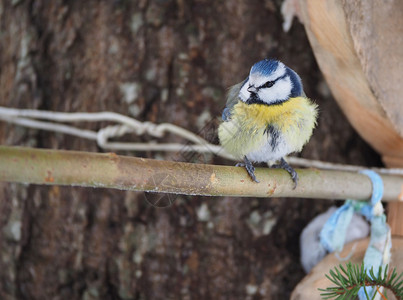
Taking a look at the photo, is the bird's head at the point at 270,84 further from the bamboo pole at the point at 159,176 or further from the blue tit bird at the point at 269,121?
the bamboo pole at the point at 159,176

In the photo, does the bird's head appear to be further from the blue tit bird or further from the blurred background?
the blurred background

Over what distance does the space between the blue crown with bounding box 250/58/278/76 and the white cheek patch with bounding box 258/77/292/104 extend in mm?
41

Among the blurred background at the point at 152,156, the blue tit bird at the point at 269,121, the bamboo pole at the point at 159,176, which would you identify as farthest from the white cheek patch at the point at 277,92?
the blurred background at the point at 152,156

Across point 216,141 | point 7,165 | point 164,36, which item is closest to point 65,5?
point 164,36

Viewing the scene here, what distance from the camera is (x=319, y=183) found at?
2.29ft

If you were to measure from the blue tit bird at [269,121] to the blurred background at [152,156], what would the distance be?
183mm

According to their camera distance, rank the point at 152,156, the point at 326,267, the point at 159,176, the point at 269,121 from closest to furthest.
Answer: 1. the point at 159,176
2. the point at 269,121
3. the point at 326,267
4. the point at 152,156

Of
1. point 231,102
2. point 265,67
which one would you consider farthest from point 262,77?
point 231,102

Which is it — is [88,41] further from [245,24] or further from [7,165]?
[7,165]

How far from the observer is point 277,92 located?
61 cm

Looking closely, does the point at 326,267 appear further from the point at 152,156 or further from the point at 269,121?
the point at 152,156

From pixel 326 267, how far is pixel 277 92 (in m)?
0.33

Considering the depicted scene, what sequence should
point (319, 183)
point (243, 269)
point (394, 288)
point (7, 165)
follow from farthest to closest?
point (243, 269)
point (319, 183)
point (394, 288)
point (7, 165)

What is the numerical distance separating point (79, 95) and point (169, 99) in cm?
19
